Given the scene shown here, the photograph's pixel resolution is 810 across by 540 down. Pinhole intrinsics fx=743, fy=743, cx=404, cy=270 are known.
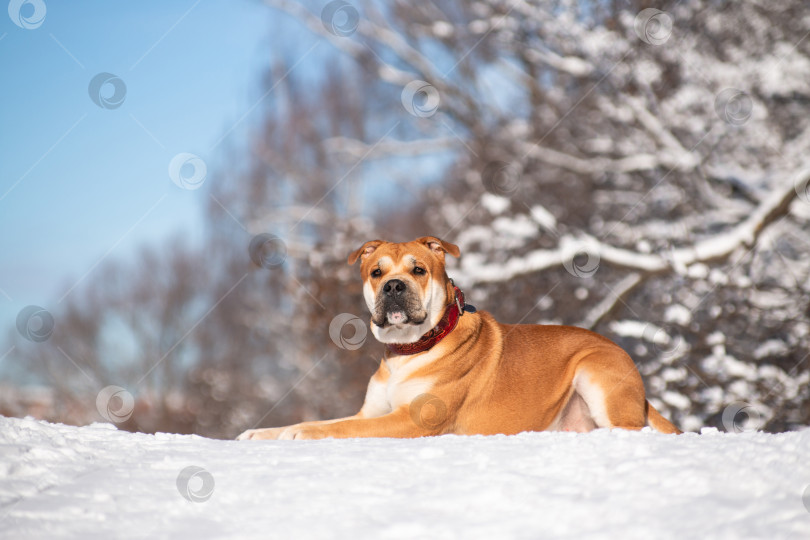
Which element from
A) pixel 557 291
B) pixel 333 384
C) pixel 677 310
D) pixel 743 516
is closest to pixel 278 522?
pixel 743 516

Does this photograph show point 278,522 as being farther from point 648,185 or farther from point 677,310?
point 648,185

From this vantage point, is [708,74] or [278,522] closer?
[278,522]

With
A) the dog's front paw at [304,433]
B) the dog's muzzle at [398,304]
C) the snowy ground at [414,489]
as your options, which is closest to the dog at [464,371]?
the dog's muzzle at [398,304]

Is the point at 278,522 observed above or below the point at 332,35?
below

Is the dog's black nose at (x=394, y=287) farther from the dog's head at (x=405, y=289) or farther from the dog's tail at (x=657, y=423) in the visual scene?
the dog's tail at (x=657, y=423)

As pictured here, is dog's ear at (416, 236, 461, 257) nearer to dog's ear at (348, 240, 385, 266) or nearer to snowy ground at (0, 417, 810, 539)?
dog's ear at (348, 240, 385, 266)

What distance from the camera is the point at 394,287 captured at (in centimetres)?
477

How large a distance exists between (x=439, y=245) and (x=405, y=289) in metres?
0.73

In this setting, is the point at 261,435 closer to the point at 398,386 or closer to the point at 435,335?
the point at 398,386

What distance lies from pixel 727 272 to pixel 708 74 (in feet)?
10.8

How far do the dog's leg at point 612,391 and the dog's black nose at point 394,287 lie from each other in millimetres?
1413

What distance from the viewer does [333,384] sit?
1695cm

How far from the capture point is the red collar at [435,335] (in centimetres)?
499

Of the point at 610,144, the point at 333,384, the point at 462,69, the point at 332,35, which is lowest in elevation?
the point at 333,384
